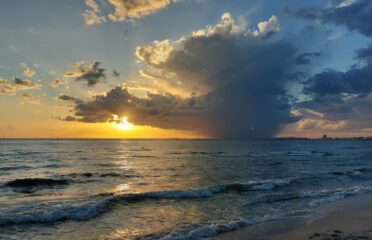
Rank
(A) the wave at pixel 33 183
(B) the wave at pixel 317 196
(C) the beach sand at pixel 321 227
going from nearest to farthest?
(C) the beach sand at pixel 321 227, (B) the wave at pixel 317 196, (A) the wave at pixel 33 183

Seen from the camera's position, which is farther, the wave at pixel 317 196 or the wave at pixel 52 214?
the wave at pixel 317 196

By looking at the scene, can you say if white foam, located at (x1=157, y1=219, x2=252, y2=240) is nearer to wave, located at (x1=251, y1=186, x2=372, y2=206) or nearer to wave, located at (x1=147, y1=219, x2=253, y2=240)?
wave, located at (x1=147, y1=219, x2=253, y2=240)

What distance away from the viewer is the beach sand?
15.4 meters

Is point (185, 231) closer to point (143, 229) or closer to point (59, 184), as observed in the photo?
point (143, 229)

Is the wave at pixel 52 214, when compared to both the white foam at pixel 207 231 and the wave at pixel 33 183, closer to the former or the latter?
the white foam at pixel 207 231

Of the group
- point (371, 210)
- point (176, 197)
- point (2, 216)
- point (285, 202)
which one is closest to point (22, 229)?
point (2, 216)

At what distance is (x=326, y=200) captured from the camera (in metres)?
25.5

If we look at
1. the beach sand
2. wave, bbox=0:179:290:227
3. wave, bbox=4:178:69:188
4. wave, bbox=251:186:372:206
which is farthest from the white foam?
wave, bbox=4:178:69:188

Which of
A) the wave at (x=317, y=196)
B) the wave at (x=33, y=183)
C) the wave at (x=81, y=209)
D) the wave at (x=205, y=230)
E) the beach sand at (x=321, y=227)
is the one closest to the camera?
the wave at (x=205, y=230)

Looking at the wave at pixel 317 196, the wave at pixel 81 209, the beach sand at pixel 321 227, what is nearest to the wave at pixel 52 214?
the wave at pixel 81 209

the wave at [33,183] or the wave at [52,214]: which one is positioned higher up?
the wave at [33,183]

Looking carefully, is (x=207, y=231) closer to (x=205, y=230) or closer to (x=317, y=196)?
(x=205, y=230)

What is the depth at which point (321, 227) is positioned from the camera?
17359 millimetres

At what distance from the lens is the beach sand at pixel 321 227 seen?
15.4 metres
